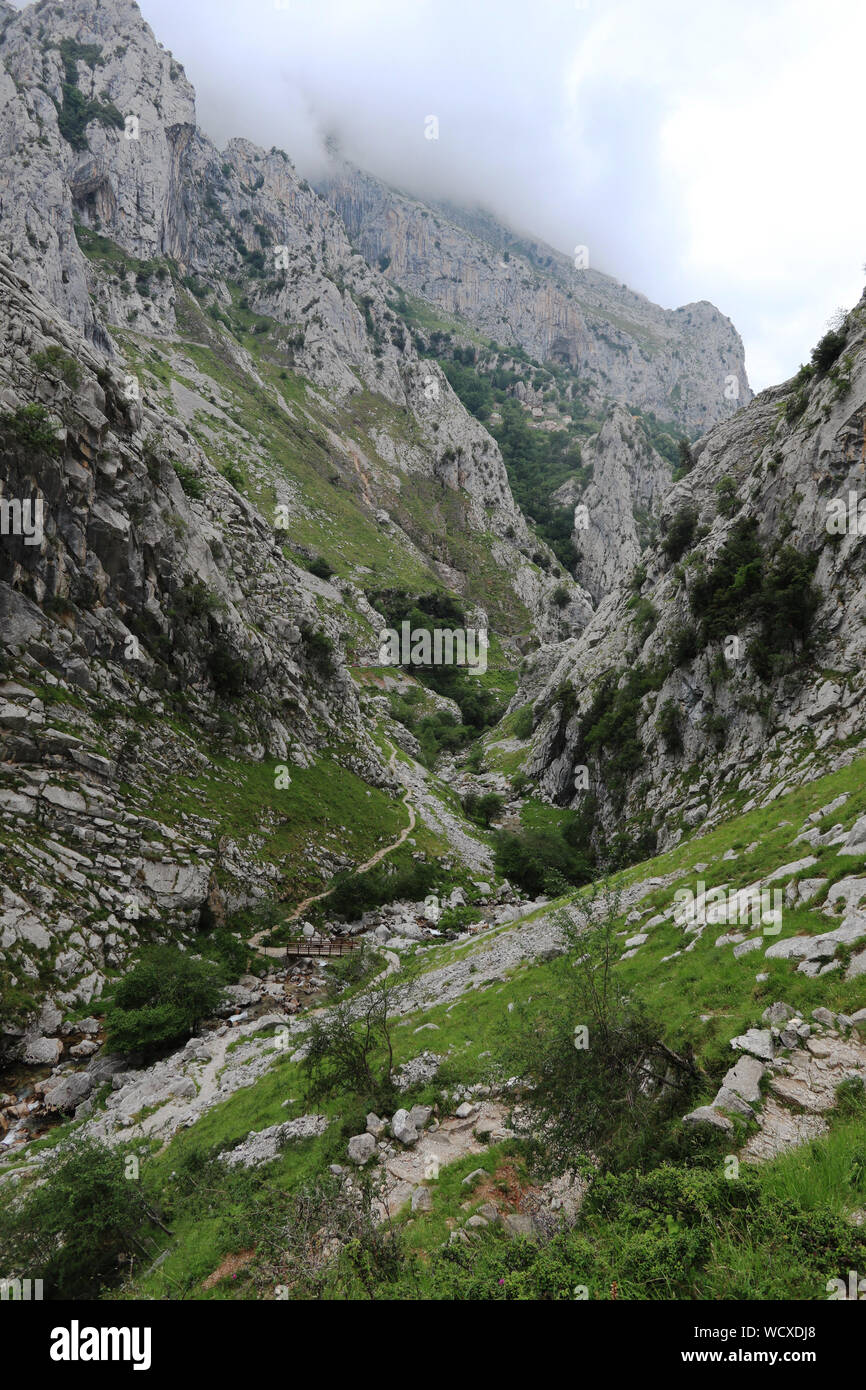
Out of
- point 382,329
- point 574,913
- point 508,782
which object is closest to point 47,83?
point 382,329

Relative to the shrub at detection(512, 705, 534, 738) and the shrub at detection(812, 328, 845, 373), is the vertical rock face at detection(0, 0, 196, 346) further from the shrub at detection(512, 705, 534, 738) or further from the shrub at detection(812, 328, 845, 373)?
the shrub at detection(812, 328, 845, 373)

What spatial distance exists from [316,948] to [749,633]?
1314 inches

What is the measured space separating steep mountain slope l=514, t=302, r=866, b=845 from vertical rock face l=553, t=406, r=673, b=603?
119178 mm

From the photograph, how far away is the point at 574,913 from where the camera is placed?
2684cm

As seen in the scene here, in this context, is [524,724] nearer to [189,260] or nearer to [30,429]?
[30,429]

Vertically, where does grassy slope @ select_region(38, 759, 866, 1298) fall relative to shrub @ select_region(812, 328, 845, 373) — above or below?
below

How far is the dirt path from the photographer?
104 ft

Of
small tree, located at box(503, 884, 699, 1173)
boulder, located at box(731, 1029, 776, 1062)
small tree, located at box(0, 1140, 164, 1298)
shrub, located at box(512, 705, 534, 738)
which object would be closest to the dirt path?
small tree, located at box(0, 1140, 164, 1298)

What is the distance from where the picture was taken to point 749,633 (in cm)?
3700

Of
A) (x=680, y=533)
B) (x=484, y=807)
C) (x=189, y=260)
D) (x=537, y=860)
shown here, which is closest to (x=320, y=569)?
(x=484, y=807)

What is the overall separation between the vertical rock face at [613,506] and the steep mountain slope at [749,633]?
119 metres

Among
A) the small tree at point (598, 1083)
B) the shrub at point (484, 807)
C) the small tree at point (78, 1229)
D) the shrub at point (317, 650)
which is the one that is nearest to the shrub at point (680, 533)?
the shrub at point (484, 807)
